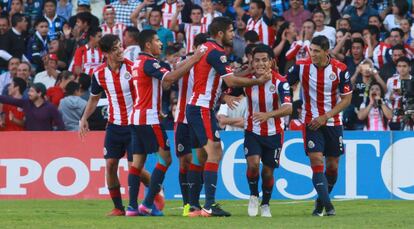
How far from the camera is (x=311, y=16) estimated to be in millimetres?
25797

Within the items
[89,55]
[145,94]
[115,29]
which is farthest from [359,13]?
[145,94]

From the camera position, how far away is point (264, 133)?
54.7 ft

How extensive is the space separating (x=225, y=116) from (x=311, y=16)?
4520mm

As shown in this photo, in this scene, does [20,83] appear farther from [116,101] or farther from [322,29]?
[116,101]

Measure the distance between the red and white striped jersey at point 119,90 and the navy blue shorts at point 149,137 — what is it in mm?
366

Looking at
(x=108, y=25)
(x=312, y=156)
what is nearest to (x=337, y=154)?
(x=312, y=156)

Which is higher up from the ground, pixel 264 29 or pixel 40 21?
pixel 40 21

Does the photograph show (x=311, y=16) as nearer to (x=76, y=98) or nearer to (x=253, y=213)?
(x=76, y=98)

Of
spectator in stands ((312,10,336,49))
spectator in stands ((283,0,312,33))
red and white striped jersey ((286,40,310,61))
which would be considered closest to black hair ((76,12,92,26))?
spectator in stands ((283,0,312,33))

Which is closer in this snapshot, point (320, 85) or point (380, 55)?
point (320, 85)

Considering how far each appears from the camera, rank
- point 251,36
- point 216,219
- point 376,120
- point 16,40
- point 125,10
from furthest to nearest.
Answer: point 125,10 → point 16,40 → point 251,36 → point 376,120 → point 216,219

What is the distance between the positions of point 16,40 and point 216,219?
38.8ft

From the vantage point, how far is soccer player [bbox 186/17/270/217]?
16.0 metres

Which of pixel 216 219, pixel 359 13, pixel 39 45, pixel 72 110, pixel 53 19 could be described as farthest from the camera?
pixel 53 19
